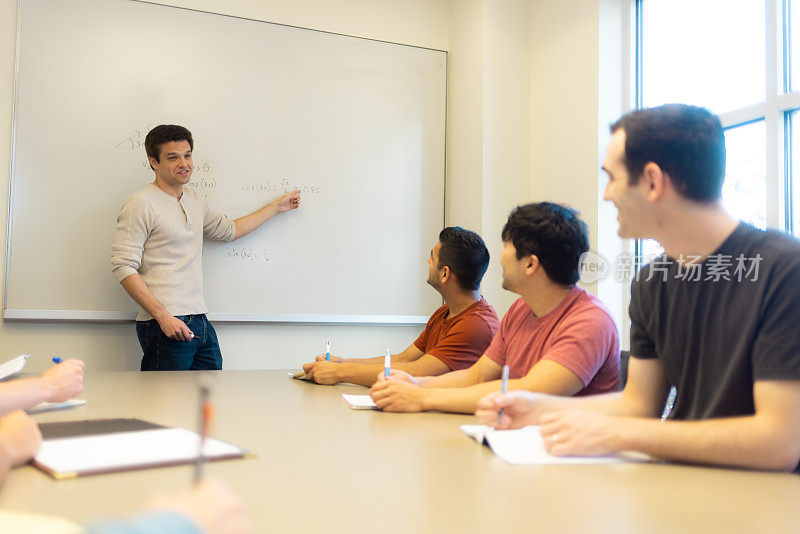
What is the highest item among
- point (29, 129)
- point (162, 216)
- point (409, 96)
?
point (409, 96)

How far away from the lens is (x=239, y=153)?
371cm

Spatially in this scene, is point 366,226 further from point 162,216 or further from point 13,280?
point 13,280

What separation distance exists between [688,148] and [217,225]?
8.95 ft

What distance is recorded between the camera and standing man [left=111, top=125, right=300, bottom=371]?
3.17m

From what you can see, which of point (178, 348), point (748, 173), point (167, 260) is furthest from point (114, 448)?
point (748, 173)

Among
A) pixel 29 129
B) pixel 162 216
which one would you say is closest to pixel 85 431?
pixel 162 216

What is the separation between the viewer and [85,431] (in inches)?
50.0

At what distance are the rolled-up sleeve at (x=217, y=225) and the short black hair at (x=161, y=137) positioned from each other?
1.17 feet

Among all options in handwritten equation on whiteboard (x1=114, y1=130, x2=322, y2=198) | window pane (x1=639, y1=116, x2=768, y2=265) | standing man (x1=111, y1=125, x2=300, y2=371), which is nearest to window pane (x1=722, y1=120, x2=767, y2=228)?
window pane (x1=639, y1=116, x2=768, y2=265)

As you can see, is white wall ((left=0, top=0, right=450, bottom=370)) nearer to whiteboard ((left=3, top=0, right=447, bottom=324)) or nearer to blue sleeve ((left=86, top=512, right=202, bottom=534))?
whiteboard ((left=3, top=0, right=447, bottom=324))

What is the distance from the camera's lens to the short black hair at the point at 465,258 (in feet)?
7.97

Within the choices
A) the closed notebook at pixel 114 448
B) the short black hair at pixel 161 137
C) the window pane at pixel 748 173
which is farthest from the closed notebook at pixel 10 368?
the window pane at pixel 748 173

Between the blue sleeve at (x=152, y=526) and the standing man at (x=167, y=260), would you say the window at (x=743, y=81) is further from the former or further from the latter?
the blue sleeve at (x=152, y=526)

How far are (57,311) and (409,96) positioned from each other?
7.63 feet
